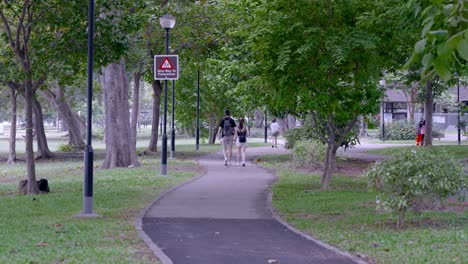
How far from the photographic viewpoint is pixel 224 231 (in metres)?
10.2

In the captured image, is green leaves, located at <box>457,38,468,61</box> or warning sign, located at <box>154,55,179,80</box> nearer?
green leaves, located at <box>457,38,468,61</box>

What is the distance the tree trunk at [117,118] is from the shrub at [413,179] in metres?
14.6

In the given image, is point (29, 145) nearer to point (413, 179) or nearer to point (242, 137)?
point (242, 137)

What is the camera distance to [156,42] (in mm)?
27672

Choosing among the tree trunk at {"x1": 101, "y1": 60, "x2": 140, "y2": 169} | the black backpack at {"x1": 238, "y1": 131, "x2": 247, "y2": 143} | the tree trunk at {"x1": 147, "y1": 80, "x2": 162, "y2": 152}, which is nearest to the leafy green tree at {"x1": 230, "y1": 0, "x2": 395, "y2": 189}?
the black backpack at {"x1": 238, "y1": 131, "x2": 247, "y2": 143}

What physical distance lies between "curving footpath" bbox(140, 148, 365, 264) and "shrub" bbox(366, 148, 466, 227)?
1.35 meters

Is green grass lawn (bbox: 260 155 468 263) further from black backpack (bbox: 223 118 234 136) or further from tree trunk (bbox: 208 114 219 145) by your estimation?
tree trunk (bbox: 208 114 219 145)

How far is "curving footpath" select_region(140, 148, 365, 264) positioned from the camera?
8.33 meters

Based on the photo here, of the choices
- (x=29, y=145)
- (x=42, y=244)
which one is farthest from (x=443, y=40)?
(x=29, y=145)

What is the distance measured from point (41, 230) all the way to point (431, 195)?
5.58 meters

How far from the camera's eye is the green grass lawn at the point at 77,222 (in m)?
8.18

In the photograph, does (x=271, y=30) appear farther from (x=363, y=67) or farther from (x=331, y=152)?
(x=331, y=152)

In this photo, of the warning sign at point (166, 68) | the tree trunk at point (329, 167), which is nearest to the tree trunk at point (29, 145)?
the warning sign at point (166, 68)

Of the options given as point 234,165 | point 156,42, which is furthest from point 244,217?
point 156,42
